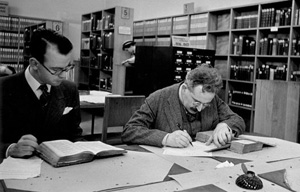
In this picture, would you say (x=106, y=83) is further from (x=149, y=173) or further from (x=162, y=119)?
(x=149, y=173)

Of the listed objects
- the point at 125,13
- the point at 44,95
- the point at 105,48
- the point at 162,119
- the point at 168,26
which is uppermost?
the point at 125,13

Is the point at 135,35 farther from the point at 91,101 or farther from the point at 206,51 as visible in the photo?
the point at 91,101

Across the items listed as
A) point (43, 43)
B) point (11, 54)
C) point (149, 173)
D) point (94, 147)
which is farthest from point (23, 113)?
point (11, 54)

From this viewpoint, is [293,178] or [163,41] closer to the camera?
[293,178]

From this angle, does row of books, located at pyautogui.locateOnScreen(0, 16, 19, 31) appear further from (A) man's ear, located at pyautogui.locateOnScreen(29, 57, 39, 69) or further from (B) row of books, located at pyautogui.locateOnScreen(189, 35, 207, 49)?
(A) man's ear, located at pyautogui.locateOnScreen(29, 57, 39, 69)

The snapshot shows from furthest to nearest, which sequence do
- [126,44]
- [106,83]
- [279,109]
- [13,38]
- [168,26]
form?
[13,38], [106,83], [168,26], [126,44], [279,109]

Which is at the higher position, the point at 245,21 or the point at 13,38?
the point at 245,21

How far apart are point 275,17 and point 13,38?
6.07 metres

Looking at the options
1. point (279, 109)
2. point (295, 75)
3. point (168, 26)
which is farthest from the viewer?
point (168, 26)

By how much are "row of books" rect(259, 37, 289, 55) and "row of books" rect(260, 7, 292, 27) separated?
224mm

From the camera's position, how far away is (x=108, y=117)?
8.09 ft

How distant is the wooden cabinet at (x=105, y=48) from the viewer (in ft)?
19.4

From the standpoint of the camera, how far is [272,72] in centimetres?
471

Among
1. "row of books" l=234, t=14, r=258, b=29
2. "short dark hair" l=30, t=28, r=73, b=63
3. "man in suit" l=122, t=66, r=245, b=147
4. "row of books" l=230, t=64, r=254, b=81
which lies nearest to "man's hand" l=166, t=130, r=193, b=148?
"man in suit" l=122, t=66, r=245, b=147
